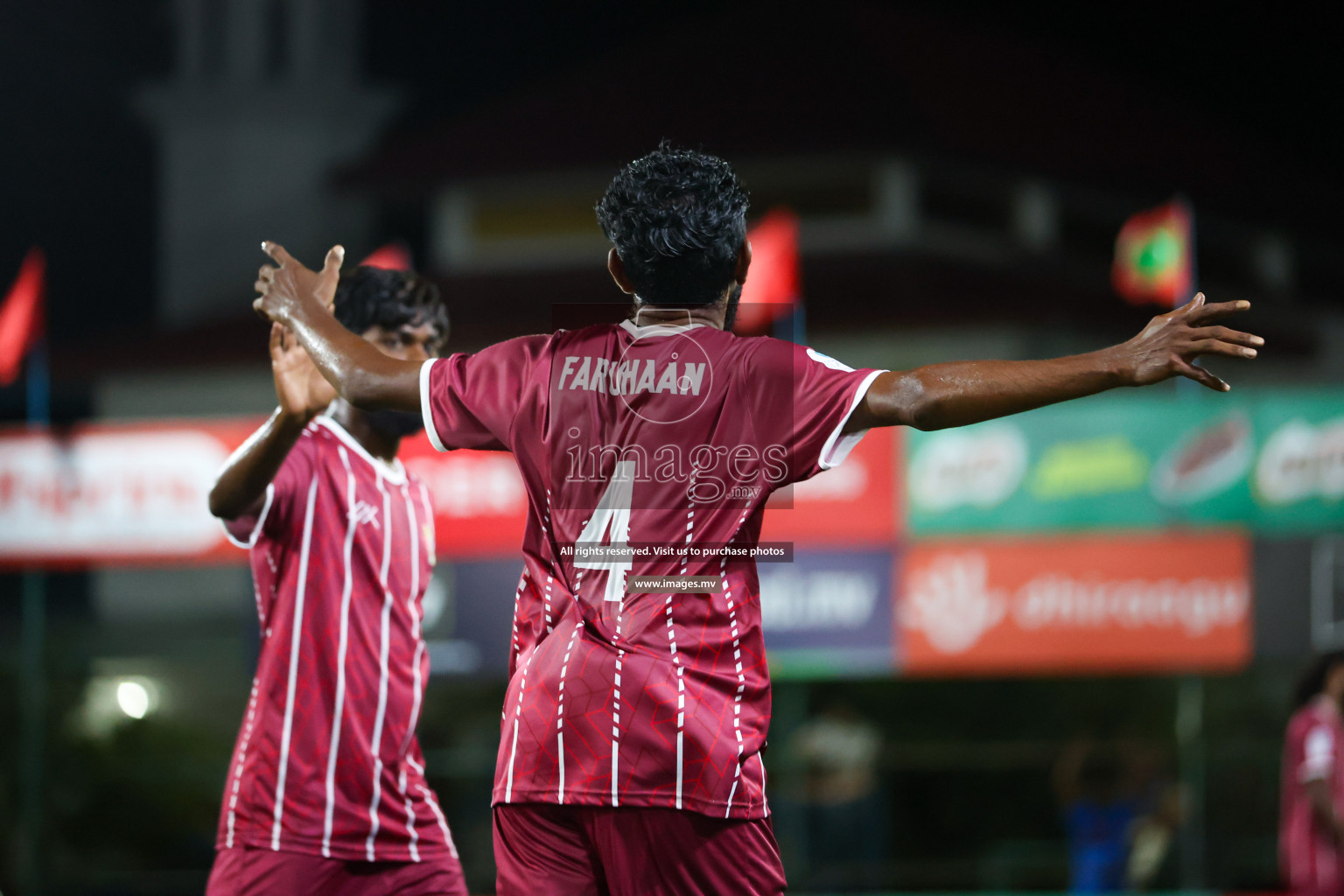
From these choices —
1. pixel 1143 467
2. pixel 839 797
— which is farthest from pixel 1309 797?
pixel 839 797

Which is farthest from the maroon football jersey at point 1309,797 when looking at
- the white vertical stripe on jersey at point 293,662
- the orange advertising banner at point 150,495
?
the white vertical stripe on jersey at point 293,662

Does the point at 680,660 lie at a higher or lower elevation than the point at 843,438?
lower

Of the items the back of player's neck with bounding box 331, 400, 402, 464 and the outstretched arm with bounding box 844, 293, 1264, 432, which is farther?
the back of player's neck with bounding box 331, 400, 402, 464

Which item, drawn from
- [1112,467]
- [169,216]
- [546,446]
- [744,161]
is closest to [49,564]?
[1112,467]

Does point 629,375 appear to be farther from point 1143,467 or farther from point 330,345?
point 1143,467

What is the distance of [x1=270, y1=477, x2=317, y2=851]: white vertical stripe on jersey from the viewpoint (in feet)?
9.34

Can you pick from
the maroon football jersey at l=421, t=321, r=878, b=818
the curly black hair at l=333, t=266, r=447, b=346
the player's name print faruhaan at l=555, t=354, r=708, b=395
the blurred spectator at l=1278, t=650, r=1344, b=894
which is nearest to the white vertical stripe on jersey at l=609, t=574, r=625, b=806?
the maroon football jersey at l=421, t=321, r=878, b=818

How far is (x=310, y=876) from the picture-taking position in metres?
2.84

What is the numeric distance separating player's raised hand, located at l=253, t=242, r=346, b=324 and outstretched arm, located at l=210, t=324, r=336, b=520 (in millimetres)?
137

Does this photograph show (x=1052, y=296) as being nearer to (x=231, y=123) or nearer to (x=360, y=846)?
(x=231, y=123)

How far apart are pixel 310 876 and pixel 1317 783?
502cm

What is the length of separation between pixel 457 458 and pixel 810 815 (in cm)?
365

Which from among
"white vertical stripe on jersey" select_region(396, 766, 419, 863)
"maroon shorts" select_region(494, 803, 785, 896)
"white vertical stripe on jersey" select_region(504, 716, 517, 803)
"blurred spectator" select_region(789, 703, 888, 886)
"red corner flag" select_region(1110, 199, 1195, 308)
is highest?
"red corner flag" select_region(1110, 199, 1195, 308)

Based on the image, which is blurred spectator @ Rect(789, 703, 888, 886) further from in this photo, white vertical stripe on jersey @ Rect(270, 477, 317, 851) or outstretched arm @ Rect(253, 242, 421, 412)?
outstretched arm @ Rect(253, 242, 421, 412)
